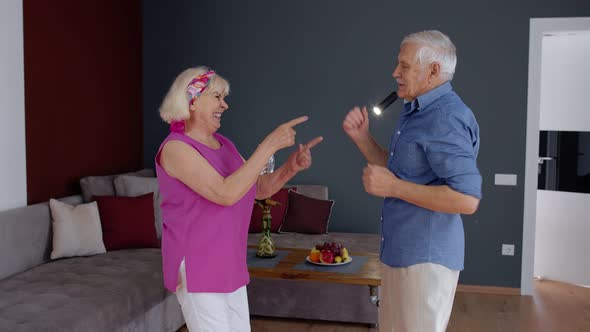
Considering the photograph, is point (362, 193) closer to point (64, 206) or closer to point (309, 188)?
point (309, 188)

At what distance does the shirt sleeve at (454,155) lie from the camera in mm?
1669

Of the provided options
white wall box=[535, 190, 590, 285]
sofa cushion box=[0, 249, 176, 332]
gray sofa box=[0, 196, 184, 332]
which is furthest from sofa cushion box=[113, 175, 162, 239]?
white wall box=[535, 190, 590, 285]

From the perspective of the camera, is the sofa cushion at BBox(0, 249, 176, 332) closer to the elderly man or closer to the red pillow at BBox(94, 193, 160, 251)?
the red pillow at BBox(94, 193, 160, 251)

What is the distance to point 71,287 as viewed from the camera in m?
2.96

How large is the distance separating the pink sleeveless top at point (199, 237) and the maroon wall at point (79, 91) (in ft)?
7.55

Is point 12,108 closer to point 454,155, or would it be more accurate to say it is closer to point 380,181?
point 380,181

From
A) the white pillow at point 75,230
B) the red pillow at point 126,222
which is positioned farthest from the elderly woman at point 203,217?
the red pillow at point 126,222

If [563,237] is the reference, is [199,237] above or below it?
above

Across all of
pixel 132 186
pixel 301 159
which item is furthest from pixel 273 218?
pixel 301 159

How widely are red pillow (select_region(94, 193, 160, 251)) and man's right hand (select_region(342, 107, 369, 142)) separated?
2267 mm

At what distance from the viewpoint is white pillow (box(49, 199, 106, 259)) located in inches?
140

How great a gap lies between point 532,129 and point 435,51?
3.15 metres

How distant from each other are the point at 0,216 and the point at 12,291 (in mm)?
510

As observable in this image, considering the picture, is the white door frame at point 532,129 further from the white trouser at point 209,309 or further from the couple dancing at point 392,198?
the white trouser at point 209,309
